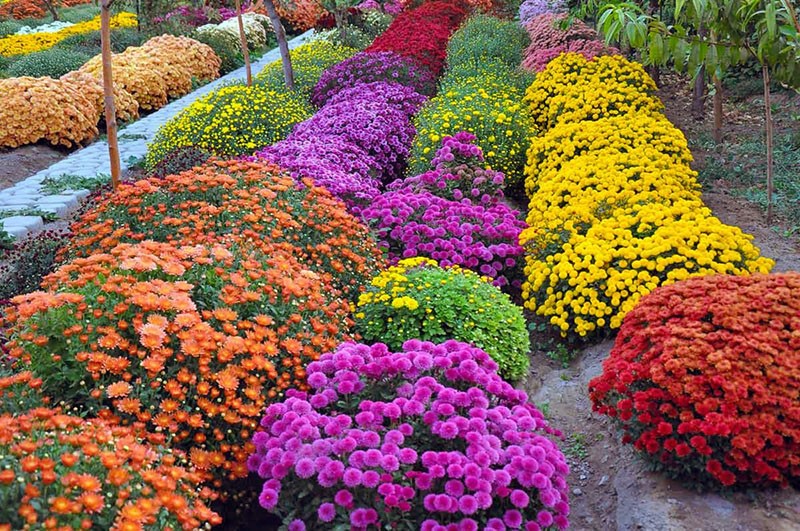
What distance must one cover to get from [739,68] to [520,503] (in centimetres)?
953

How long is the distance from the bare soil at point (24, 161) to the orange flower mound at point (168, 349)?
6.03 m

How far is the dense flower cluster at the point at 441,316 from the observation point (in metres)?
4.02

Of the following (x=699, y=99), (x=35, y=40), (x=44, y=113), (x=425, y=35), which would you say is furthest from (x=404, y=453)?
(x=35, y=40)

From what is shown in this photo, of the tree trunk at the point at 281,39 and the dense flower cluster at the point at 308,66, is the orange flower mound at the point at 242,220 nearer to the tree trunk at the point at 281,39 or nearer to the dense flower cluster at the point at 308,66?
the tree trunk at the point at 281,39

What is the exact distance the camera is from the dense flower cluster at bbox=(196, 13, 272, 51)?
16422mm

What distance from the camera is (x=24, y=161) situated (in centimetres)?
896

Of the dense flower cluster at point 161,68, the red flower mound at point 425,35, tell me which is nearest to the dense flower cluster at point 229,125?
the red flower mound at point 425,35

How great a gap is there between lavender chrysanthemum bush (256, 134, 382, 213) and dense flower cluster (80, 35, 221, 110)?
5784 mm

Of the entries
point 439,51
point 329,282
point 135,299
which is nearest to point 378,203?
point 329,282

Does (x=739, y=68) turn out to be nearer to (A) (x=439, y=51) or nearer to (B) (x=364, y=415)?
(A) (x=439, y=51)

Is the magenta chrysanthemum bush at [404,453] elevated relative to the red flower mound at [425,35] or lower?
lower

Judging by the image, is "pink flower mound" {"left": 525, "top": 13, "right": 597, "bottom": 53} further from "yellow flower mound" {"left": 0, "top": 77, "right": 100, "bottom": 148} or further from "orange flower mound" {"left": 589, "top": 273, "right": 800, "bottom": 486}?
"orange flower mound" {"left": 589, "top": 273, "right": 800, "bottom": 486}

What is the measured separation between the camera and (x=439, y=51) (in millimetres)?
11914

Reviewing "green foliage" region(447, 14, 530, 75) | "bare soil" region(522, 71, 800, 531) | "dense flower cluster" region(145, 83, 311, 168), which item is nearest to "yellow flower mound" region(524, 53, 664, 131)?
"green foliage" region(447, 14, 530, 75)
